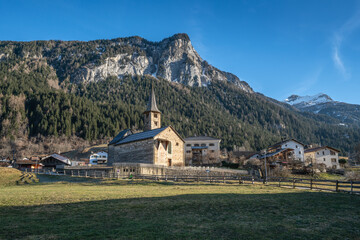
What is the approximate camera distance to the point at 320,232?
10.0 meters

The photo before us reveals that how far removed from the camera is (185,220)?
11.9 m

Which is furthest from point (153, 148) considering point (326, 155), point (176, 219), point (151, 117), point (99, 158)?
point (326, 155)

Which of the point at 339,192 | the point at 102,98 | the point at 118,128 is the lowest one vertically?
the point at 339,192

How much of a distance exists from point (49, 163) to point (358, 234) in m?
87.4

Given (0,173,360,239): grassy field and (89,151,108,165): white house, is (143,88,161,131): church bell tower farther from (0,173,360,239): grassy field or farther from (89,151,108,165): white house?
(0,173,360,239): grassy field

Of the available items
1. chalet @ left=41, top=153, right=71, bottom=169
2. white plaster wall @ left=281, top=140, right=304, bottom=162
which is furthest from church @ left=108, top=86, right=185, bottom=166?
white plaster wall @ left=281, top=140, right=304, bottom=162

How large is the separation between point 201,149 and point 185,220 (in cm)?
7874

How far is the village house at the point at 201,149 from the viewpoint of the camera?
283 ft

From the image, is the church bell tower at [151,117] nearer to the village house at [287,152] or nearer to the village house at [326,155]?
the village house at [287,152]

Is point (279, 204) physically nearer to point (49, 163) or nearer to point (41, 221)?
point (41, 221)

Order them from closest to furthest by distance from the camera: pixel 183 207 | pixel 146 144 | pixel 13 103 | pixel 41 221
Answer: pixel 41 221 < pixel 183 207 < pixel 146 144 < pixel 13 103

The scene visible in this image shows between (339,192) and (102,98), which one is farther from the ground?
(102,98)

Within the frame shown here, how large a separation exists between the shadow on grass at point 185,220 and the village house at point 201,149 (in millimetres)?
69029

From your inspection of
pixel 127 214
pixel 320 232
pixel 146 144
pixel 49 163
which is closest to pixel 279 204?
pixel 320 232
